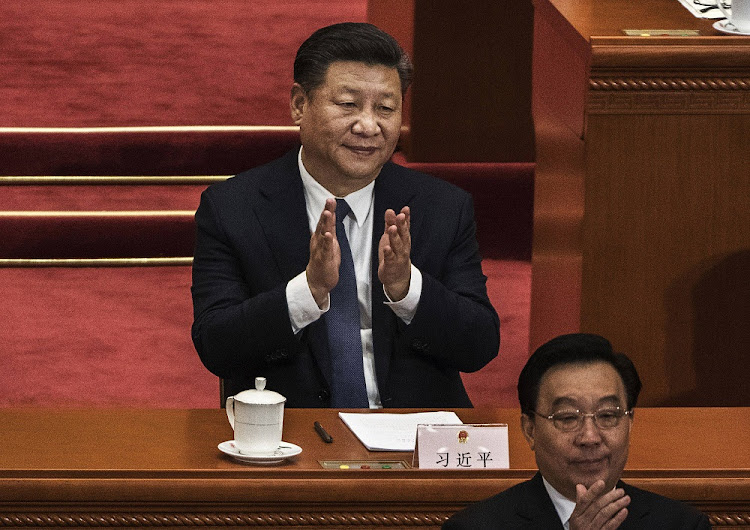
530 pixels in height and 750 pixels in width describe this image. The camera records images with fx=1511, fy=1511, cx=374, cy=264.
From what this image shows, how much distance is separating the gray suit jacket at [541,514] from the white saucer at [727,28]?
4.40 feet

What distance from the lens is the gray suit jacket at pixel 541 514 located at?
1627 mm

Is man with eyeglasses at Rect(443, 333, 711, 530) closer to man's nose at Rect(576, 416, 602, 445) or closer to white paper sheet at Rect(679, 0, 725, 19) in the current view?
man's nose at Rect(576, 416, 602, 445)

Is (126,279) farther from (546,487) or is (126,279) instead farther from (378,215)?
(546,487)

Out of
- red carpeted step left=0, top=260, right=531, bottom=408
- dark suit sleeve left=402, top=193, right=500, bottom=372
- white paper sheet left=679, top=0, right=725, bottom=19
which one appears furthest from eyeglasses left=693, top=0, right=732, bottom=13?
red carpeted step left=0, top=260, right=531, bottom=408

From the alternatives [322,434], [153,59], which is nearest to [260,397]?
[322,434]

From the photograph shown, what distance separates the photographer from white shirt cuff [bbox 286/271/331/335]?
2.28 metres

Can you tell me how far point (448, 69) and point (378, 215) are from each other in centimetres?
221

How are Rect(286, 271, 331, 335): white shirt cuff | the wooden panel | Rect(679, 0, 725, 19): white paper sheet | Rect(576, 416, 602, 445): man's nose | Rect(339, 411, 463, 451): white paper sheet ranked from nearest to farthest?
1. Rect(576, 416, 602, 445): man's nose
2. Rect(339, 411, 463, 451): white paper sheet
3. Rect(286, 271, 331, 335): white shirt cuff
4. Rect(679, 0, 725, 19): white paper sheet
5. the wooden panel

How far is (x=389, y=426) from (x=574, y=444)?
0.47 m

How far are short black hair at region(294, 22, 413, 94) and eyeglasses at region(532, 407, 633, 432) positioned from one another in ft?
2.99

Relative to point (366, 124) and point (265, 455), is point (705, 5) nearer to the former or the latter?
point (366, 124)

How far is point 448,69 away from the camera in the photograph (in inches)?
180

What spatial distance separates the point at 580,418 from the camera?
5.35 feet

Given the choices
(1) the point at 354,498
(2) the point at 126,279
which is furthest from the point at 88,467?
(2) the point at 126,279
